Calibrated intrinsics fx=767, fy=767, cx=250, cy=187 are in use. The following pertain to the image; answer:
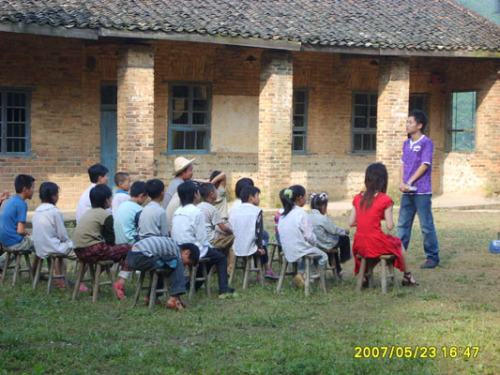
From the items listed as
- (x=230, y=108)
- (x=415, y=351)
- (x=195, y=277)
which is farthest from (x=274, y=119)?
(x=415, y=351)

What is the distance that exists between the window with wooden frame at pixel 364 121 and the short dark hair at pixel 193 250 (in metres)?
12.3

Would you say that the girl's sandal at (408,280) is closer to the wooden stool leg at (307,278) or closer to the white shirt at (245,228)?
the wooden stool leg at (307,278)

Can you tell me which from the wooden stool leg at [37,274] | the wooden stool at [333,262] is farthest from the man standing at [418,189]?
the wooden stool leg at [37,274]

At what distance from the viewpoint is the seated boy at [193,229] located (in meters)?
7.47

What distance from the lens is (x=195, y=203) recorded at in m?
7.70

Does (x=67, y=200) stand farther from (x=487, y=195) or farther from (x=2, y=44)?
(x=487, y=195)

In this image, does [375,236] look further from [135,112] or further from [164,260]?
[135,112]

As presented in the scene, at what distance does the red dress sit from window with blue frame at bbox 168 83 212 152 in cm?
950

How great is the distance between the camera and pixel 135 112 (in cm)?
1463

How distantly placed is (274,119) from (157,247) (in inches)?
380

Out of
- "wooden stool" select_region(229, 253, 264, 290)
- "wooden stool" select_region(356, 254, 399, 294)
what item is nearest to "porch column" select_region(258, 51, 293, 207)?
"wooden stool" select_region(229, 253, 264, 290)

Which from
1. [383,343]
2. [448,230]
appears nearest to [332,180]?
[448,230]

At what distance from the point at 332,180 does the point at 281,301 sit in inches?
458

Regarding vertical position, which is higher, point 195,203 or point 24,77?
point 24,77
